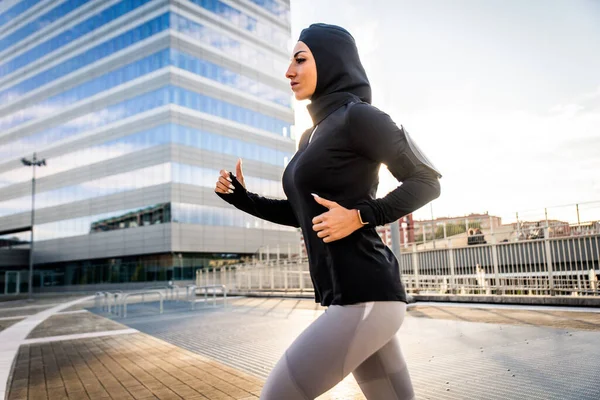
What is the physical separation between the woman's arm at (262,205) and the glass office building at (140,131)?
42110 millimetres

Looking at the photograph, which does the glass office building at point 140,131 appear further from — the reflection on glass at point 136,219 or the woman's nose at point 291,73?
the woman's nose at point 291,73

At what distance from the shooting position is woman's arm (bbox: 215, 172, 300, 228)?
2119mm

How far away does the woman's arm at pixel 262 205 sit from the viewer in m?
2.12

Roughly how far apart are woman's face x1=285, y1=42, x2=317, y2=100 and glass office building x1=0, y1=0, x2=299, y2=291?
4249 cm

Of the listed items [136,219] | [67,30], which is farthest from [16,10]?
[136,219]

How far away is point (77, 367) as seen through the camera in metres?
6.44

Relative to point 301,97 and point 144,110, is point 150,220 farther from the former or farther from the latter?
point 301,97

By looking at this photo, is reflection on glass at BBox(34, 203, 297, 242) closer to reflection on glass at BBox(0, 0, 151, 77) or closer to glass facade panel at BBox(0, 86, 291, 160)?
glass facade panel at BBox(0, 86, 291, 160)

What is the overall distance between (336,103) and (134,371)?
5392mm

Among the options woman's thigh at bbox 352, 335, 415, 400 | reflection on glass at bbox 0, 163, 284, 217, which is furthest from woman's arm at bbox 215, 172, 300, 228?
reflection on glass at bbox 0, 163, 284, 217

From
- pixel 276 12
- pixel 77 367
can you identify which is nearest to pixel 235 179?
pixel 77 367

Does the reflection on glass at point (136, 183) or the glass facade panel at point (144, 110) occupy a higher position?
the glass facade panel at point (144, 110)

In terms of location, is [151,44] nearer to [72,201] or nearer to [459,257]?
[72,201]

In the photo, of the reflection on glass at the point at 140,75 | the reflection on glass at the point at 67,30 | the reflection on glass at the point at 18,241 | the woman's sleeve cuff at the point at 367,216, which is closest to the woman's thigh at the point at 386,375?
the woman's sleeve cuff at the point at 367,216
